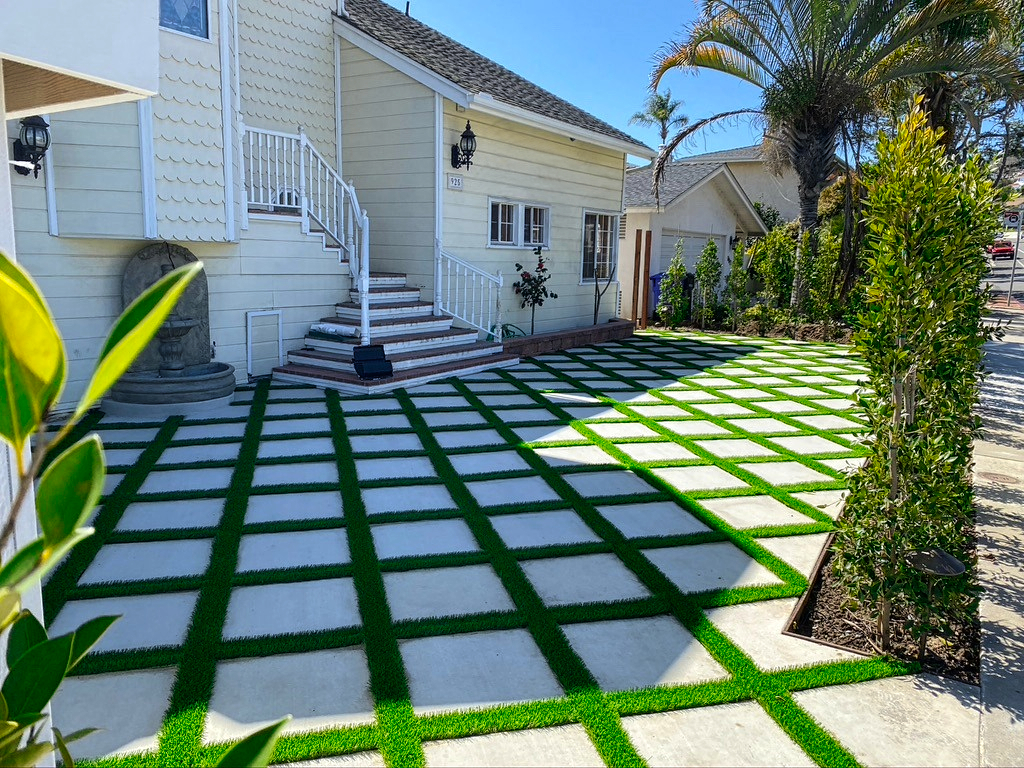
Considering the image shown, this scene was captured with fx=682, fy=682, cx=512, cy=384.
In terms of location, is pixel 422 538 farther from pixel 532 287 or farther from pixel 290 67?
pixel 290 67

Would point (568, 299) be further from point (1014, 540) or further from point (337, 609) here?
point (337, 609)

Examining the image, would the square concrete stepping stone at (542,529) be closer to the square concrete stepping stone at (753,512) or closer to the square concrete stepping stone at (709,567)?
the square concrete stepping stone at (709,567)

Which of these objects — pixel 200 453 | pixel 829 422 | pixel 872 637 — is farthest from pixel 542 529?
pixel 829 422

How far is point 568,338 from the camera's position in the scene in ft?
33.1

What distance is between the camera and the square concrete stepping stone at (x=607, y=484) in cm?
408

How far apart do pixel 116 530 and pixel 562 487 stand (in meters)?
2.40

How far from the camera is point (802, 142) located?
1043 cm

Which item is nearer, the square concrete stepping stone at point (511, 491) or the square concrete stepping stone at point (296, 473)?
the square concrete stepping stone at point (511, 491)

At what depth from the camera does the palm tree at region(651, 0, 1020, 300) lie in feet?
29.7

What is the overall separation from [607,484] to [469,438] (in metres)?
1.33

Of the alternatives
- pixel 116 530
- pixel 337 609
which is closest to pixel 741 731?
pixel 337 609

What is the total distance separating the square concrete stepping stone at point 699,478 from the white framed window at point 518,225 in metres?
5.32

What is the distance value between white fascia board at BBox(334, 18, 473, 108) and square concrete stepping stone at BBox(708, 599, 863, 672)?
21.0ft

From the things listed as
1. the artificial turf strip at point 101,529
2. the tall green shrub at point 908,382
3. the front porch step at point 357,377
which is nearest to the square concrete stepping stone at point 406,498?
the artificial turf strip at point 101,529
